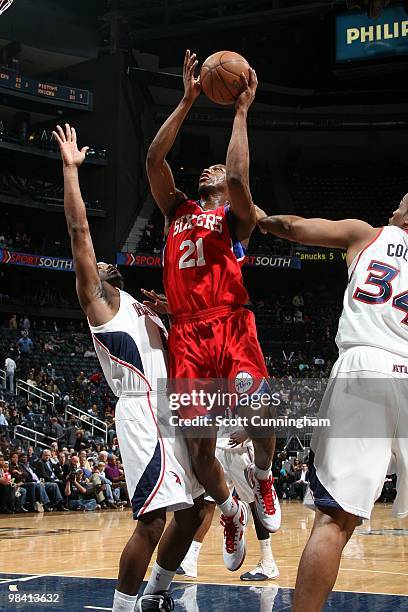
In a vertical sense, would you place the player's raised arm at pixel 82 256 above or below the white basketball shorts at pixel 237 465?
above

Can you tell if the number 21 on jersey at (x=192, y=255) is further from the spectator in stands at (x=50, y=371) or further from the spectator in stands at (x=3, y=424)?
the spectator in stands at (x=50, y=371)

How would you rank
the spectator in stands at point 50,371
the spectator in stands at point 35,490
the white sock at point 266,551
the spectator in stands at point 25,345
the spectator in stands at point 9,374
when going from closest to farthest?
1. the white sock at point 266,551
2. the spectator in stands at point 35,490
3. the spectator in stands at point 9,374
4. the spectator in stands at point 50,371
5. the spectator in stands at point 25,345

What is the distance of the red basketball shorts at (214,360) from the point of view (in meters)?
4.32

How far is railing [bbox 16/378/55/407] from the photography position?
20041 mm

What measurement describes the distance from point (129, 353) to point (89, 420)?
1622 cm

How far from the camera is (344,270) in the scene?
101 ft

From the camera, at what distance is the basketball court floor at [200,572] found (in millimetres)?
5812

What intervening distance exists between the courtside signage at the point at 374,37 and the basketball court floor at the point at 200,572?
14144 millimetres

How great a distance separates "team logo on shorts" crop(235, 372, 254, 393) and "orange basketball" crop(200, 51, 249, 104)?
5.16ft

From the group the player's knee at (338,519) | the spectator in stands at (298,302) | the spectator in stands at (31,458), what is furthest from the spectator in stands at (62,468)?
the spectator in stands at (298,302)

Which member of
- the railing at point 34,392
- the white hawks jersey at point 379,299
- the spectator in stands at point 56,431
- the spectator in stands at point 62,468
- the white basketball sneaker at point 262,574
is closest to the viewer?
the white hawks jersey at point 379,299

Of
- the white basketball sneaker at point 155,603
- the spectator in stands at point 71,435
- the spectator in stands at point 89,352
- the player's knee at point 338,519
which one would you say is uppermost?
the player's knee at point 338,519

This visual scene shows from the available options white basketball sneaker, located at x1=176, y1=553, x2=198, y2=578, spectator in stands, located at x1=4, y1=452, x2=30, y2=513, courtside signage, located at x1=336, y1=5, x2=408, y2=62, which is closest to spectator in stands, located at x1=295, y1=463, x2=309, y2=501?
spectator in stands, located at x1=4, y1=452, x2=30, y2=513

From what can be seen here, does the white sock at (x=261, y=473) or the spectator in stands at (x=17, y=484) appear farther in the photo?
the spectator in stands at (x=17, y=484)
